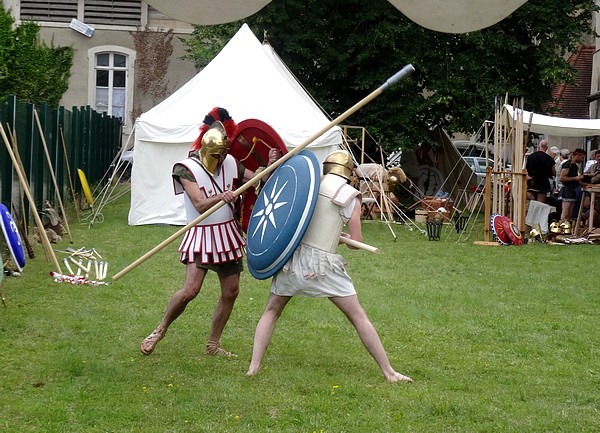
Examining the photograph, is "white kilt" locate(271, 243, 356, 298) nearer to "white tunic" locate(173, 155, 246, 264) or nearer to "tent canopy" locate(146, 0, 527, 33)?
"white tunic" locate(173, 155, 246, 264)

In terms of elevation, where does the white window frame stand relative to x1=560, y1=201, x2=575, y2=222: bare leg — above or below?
above

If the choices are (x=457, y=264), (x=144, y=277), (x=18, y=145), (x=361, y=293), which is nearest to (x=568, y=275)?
(x=457, y=264)

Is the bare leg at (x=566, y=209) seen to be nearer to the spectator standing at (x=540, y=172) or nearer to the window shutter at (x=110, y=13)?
the spectator standing at (x=540, y=172)

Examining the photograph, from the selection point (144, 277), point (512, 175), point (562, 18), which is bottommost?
point (144, 277)

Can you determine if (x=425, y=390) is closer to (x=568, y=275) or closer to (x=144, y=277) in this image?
(x=144, y=277)

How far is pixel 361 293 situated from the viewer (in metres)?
9.73

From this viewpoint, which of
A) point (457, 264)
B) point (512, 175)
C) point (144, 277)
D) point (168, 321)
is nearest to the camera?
point (168, 321)

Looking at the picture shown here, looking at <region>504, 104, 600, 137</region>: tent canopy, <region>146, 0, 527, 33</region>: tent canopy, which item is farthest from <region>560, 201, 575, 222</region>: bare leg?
<region>146, 0, 527, 33</region>: tent canopy

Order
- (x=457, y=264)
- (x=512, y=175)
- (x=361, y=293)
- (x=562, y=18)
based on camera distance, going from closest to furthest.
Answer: (x=361, y=293) → (x=457, y=264) → (x=512, y=175) → (x=562, y=18)

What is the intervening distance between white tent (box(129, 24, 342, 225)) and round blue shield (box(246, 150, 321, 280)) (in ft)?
32.1

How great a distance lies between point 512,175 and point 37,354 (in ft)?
32.7

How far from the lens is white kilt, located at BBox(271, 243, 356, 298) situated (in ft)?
18.9

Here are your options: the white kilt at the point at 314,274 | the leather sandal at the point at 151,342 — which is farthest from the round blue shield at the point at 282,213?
the leather sandal at the point at 151,342

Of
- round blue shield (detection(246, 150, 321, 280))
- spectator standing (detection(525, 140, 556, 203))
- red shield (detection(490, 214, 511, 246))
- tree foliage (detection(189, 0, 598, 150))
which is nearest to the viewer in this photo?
round blue shield (detection(246, 150, 321, 280))
